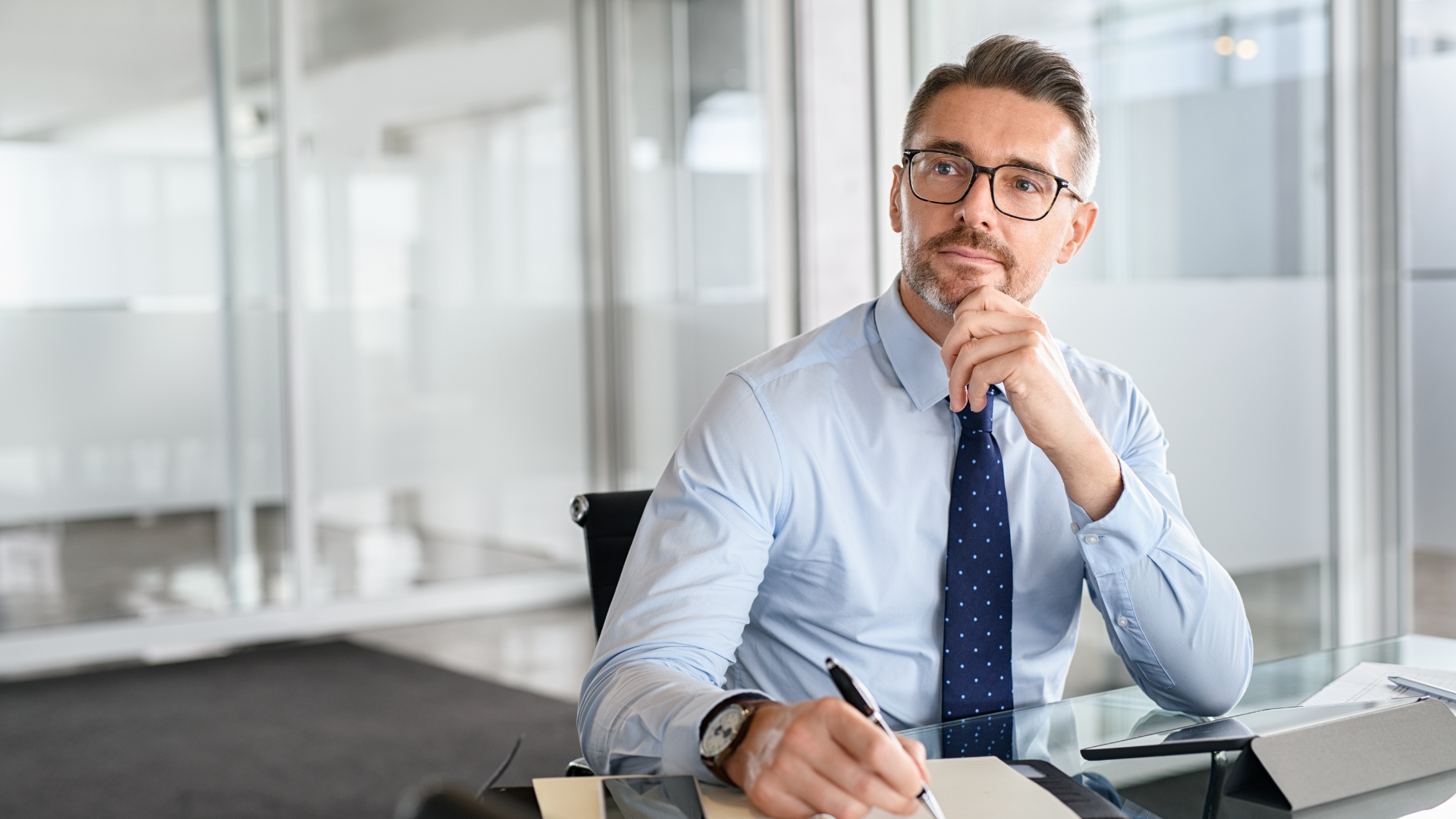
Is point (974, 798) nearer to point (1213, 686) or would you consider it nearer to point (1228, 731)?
point (1228, 731)

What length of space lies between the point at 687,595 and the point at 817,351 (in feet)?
1.24

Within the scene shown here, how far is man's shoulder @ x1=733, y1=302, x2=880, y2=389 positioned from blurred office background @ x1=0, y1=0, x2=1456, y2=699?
2.19 m

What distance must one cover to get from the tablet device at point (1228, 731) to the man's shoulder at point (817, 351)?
0.53m

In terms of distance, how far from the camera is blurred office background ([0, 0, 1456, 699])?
338 cm

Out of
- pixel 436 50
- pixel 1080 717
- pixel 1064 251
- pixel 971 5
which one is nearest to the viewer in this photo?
pixel 1080 717

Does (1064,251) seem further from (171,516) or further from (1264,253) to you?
(171,516)

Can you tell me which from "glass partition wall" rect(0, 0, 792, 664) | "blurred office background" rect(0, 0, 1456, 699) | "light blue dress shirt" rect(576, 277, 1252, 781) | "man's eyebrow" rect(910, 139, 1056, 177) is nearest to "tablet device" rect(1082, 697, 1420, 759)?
"light blue dress shirt" rect(576, 277, 1252, 781)

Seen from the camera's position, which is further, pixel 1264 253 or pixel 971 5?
pixel 971 5

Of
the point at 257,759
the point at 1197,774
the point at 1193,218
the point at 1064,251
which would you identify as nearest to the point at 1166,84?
the point at 1193,218

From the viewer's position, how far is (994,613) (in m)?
1.43

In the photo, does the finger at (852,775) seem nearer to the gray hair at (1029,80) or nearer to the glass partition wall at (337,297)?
the gray hair at (1029,80)

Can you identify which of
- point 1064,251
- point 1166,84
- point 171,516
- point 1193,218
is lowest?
point 171,516

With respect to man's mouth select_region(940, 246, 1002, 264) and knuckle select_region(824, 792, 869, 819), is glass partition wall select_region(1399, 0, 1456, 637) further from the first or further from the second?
knuckle select_region(824, 792, 869, 819)

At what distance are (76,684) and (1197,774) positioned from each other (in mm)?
4209
